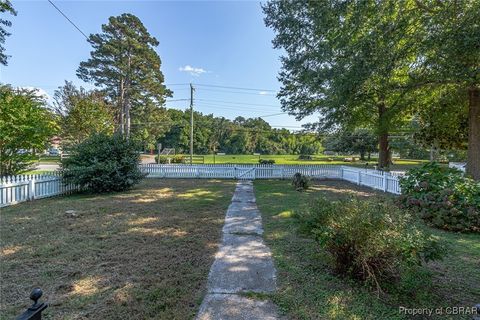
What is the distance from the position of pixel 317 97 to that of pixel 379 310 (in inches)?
515

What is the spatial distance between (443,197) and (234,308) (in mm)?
5364

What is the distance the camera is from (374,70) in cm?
789

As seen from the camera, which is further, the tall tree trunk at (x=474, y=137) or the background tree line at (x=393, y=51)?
the tall tree trunk at (x=474, y=137)

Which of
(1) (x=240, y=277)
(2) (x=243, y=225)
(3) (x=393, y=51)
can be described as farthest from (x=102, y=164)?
(3) (x=393, y=51)

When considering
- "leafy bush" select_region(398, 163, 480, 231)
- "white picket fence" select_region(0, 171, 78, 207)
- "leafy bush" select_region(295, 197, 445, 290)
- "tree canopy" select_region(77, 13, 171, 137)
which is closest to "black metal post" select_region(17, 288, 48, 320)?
"leafy bush" select_region(295, 197, 445, 290)

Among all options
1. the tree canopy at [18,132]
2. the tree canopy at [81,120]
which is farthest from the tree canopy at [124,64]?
the tree canopy at [18,132]

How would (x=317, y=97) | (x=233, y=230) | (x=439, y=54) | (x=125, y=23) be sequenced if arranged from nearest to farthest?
(x=233, y=230)
(x=439, y=54)
(x=317, y=97)
(x=125, y=23)

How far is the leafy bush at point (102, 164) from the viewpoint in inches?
348

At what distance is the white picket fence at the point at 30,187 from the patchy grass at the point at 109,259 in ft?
1.97

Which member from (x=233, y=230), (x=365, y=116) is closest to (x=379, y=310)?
(x=233, y=230)

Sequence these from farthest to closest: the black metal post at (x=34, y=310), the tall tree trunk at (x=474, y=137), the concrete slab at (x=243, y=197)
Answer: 1. the tall tree trunk at (x=474, y=137)
2. the concrete slab at (x=243, y=197)
3. the black metal post at (x=34, y=310)

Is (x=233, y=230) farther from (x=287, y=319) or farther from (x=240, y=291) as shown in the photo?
(x=287, y=319)

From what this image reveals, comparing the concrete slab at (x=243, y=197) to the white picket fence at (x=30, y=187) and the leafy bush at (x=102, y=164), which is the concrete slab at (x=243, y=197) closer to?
the leafy bush at (x=102, y=164)

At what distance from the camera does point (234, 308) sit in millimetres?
2408
